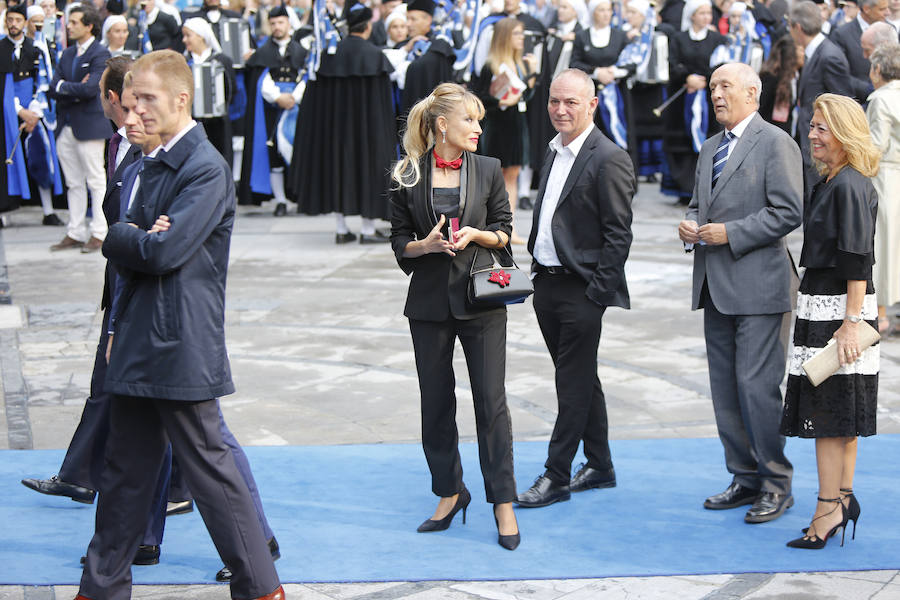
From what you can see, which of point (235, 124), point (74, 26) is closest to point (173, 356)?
point (74, 26)

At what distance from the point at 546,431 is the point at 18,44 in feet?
27.9

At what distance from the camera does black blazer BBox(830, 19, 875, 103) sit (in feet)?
31.5

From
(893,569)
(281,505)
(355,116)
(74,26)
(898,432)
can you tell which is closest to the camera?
(893,569)

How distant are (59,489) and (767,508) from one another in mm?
2871

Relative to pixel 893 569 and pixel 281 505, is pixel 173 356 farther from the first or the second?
pixel 893 569

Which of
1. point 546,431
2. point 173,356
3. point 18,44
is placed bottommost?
point 546,431

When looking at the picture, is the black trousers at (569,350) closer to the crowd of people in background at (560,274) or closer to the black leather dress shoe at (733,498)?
the crowd of people in background at (560,274)

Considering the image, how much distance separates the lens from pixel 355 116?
478 inches

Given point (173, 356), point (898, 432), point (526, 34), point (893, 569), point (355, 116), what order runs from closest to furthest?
point (173, 356) → point (893, 569) → point (898, 432) → point (355, 116) → point (526, 34)

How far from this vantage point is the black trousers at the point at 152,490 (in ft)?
13.5

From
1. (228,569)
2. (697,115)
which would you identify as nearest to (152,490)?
(228,569)

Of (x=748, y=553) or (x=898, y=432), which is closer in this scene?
(x=748, y=553)

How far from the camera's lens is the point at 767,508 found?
5.25 m

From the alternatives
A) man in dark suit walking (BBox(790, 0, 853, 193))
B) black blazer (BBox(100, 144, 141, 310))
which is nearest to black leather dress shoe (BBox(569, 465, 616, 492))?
black blazer (BBox(100, 144, 141, 310))
